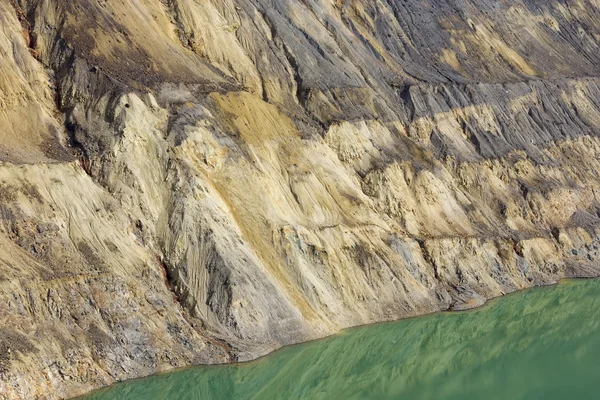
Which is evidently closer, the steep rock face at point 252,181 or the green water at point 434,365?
the green water at point 434,365

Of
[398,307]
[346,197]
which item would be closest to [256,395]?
[398,307]

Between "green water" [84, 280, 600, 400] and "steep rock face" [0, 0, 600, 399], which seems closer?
"green water" [84, 280, 600, 400]

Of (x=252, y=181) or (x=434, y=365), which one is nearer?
(x=434, y=365)

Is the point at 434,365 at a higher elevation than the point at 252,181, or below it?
higher
